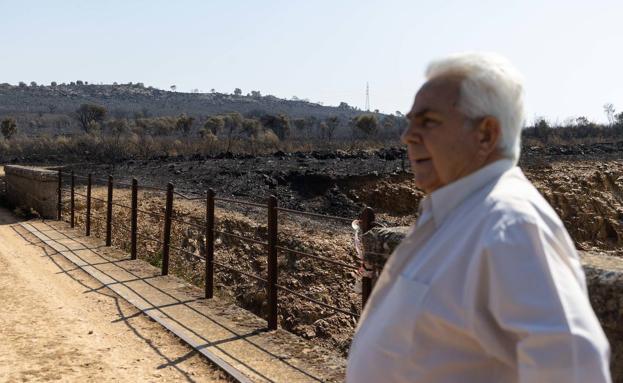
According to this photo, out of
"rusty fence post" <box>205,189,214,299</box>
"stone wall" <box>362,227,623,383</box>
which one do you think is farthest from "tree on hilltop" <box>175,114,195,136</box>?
"stone wall" <box>362,227,623,383</box>

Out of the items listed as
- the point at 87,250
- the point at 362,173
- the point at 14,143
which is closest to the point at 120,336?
the point at 87,250

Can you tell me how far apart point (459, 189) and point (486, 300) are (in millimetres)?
303

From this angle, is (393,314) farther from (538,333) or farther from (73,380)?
(73,380)

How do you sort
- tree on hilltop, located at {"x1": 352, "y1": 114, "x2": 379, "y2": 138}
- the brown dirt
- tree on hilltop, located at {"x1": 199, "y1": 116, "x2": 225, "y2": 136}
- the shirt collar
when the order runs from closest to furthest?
the shirt collar
the brown dirt
tree on hilltop, located at {"x1": 352, "y1": 114, "x2": 379, "y2": 138}
tree on hilltop, located at {"x1": 199, "y1": 116, "x2": 225, "y2": 136}

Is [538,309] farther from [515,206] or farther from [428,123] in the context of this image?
[428,123]

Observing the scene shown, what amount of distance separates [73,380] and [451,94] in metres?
4.34

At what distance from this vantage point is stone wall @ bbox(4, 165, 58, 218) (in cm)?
1463

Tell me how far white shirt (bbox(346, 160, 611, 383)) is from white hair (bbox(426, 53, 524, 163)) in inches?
3.2

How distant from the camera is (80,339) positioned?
19.5ft

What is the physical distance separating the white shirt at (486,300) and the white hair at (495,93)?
0.27 ft

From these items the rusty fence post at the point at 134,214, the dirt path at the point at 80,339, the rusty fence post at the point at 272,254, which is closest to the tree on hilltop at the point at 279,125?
the rusty fence post at the point at 134,214

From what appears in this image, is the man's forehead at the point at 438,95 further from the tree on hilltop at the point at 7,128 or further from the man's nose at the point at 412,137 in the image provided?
the tree on hilltop at the point at 7,128

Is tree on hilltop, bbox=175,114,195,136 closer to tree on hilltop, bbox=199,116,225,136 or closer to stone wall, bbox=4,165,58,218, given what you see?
tree on hilltop, bbox=199,116,225,136

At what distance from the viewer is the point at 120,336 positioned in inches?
238
